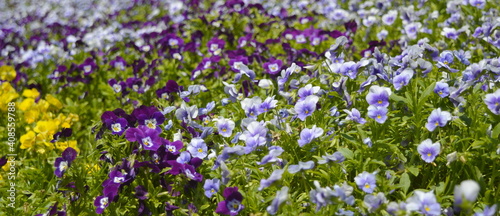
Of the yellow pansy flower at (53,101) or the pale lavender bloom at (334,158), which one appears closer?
the pale lavender bloom at (334,158)

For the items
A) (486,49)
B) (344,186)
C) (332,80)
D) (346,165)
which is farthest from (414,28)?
(344,186)

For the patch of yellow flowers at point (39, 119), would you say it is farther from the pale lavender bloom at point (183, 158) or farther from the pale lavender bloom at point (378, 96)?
the pale lavender bloom at point (378, 96)

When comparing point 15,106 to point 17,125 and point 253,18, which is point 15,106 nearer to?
point 17,125

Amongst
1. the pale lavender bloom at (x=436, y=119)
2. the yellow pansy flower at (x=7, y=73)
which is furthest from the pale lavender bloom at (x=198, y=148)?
the yellow pansy flower at (x=7, y=73)

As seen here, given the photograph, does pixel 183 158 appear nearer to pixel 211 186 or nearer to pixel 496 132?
pixel 211 186

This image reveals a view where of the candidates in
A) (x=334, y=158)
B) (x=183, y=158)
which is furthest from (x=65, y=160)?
(x=334, y=158)

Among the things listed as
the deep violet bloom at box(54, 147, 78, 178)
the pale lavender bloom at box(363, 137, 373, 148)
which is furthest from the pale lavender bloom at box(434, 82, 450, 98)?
the deep violet bloom at box(54, 147, 78, 178)
